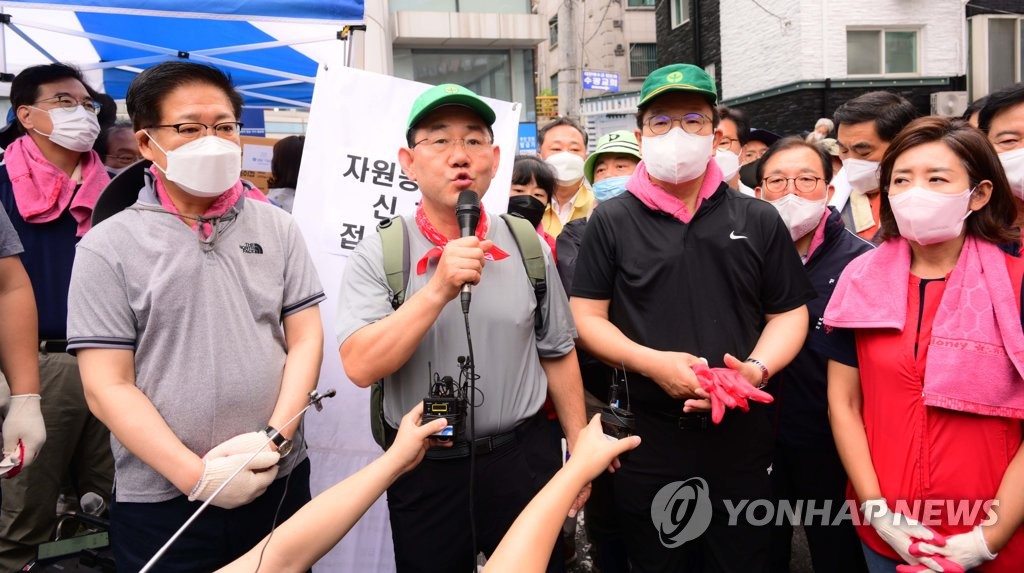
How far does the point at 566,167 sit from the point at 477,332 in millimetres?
2647

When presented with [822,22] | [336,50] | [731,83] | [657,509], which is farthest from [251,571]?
[731,83]

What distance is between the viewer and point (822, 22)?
570 inches

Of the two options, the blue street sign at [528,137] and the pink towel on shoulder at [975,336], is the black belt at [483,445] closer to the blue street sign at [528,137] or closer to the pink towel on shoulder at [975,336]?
the pink towel on shoulder at [975,336]

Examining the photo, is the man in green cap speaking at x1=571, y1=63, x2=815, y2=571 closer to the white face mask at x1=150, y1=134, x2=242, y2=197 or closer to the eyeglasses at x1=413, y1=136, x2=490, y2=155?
the eyeglasses at x1=413, y1=136, x2=490, y2=155

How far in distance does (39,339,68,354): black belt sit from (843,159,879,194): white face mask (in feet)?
14.2

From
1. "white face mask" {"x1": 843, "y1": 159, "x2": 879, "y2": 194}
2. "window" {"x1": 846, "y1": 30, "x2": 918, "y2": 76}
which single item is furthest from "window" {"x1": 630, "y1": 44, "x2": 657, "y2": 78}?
"white face mask" {"x1": 843, "y1": 159, "x2": 879, "y2": 194}

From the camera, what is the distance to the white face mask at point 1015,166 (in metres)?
2.66

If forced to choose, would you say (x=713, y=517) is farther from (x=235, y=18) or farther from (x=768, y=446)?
(x=235, y=18)

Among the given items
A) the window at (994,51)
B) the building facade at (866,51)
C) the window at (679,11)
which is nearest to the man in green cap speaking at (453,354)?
the building facade at (866,51)

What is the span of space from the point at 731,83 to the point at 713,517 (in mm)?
16969

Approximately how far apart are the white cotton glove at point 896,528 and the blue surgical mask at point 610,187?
2.20 m

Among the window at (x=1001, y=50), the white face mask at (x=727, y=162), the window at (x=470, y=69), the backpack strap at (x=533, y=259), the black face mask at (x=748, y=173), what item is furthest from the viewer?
the window at (x=470, y=69)

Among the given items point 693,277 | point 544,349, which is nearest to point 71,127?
point 544,349

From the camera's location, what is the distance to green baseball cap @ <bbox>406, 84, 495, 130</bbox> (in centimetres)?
220
